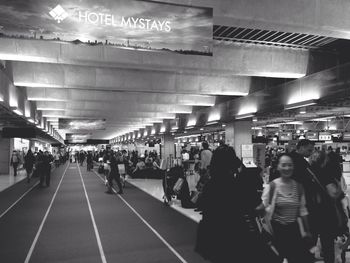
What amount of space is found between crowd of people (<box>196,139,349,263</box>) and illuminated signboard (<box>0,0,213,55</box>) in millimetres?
2476

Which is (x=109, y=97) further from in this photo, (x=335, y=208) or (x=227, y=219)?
(x=227, y=219)

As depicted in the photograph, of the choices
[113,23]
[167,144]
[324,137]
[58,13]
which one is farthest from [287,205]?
[167,144]

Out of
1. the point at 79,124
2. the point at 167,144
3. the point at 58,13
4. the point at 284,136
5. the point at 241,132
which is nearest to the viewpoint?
the point at 58,13

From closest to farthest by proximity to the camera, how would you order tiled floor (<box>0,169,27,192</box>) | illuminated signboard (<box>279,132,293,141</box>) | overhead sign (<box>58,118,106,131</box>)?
tiled floor (<box>0,169,27,192</box>), overhead sign (<box>58,118,106,131</box>), illuminated signboard (<box>279,132,293,141</box>)

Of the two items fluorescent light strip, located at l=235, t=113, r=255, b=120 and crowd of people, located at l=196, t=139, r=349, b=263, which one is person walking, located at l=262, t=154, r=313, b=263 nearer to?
crowd of people, located at l=196, t=139, r=349, b=263

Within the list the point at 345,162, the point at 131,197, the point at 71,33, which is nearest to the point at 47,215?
the point at 131,197

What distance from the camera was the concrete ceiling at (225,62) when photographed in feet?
23.3

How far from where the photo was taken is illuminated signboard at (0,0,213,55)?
207 inches

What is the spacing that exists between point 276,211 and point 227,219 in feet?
3.78

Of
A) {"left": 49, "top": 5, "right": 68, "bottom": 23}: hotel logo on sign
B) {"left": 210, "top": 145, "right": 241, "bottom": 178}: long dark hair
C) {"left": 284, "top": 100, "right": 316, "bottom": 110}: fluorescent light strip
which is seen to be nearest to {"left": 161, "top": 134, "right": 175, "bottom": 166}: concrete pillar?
{"left": 284, "top": 100, "right": 316, "bottom": 110}: fluorescent light strip

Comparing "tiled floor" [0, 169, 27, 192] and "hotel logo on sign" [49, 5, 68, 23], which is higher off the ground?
"hotel logo on sign" [49, 5, 68, 23]

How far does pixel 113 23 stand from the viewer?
5535mm

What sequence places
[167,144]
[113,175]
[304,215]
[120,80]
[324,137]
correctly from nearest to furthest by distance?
[304,215] < [120,80] < [113,175] < [324,137] < [167,144]

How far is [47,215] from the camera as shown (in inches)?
388
